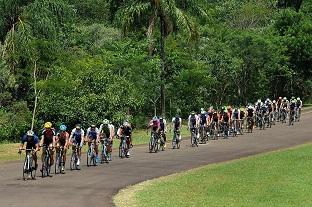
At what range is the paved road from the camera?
1827 centimetres

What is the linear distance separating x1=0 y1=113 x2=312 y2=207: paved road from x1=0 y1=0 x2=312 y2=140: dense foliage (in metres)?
7.60

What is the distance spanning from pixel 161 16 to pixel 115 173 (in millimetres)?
21336

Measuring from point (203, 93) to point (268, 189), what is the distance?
3522cm

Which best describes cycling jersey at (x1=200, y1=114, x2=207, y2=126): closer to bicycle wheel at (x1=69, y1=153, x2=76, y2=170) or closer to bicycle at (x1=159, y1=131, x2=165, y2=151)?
bicycle at (x1=159, y1=131, x2=165, y2=151)

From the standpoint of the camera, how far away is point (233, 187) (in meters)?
20.7

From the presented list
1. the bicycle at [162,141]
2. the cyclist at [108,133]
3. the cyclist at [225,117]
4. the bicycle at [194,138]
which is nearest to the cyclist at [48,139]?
the cyclist at [108,133]

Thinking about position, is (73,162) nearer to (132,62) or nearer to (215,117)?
(215,117)

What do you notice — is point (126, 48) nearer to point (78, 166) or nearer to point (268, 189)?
point (78, 166)

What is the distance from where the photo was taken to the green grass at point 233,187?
17.7 m

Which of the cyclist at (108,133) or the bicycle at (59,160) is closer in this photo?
the bicycle at (59,160)

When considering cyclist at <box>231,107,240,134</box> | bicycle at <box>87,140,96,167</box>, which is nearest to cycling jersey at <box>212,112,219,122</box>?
cyclist at <box>231,107,240,134</box>

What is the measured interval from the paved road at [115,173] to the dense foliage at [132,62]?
760 centimetres

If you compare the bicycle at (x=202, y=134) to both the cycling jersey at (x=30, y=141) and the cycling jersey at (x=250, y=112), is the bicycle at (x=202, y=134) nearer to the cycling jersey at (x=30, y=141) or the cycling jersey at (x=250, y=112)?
the cycling jersey at (x=250, y=112)

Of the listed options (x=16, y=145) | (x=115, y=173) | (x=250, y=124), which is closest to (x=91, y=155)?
(x=115, y=173)
